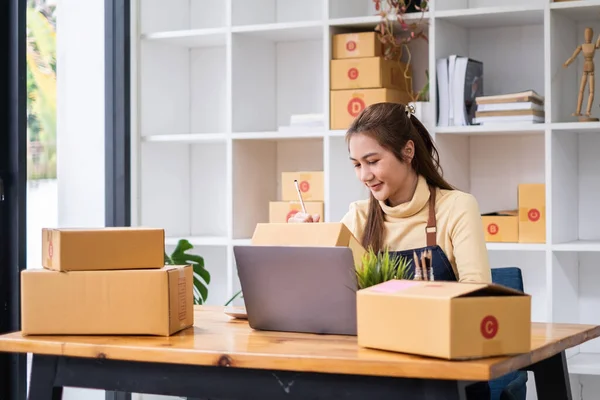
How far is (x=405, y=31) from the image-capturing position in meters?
3.79

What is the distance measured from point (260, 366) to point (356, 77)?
2107mm

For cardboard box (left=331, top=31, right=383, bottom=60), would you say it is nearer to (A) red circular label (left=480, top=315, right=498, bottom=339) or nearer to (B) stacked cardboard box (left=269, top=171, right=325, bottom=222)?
(B) stacked cardboard box (left=269, top=171, right=325, bottom=222)

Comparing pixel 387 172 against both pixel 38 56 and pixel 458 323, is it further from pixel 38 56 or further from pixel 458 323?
pixel 38 56

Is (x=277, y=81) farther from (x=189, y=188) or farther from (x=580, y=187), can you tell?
(x=580, y=187)

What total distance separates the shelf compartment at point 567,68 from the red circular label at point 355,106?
0.74 meters

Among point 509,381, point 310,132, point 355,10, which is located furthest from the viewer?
point 355,10

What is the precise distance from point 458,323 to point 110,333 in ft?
2.79

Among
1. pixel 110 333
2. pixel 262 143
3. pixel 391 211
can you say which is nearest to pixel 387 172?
pixel 391 211

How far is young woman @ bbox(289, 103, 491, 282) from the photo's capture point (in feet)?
8.46

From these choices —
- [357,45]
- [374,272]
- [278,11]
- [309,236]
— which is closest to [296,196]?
[357,45]

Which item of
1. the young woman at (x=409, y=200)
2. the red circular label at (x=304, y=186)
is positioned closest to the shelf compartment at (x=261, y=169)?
the red circular label at (x=304, y=186)

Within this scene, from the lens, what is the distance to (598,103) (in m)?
3.66

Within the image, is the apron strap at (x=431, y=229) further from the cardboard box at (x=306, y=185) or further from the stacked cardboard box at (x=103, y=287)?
the cardboard box at (x=306, y=185)

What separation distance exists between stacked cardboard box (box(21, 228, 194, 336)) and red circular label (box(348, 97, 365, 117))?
170cm
